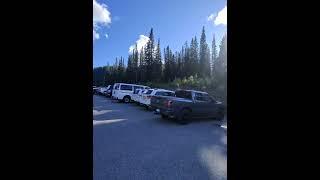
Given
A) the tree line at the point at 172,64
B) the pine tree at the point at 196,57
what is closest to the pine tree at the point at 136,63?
the tree line at the point at 172,64

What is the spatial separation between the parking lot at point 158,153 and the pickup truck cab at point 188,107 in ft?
4.17

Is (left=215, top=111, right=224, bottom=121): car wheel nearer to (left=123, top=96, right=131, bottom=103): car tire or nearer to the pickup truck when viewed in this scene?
the pickup truck

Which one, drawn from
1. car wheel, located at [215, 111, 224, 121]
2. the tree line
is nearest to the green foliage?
the tree line

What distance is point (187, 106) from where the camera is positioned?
46.0 feet

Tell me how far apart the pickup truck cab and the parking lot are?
127cm

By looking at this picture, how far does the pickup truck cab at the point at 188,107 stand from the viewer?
13.7 meters

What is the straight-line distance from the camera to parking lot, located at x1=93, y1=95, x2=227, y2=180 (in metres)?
5.80

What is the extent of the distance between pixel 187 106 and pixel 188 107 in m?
0.09

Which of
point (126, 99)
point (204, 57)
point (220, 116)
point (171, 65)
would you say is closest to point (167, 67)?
point (171, 65)

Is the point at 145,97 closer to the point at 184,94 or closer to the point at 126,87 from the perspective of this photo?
the point at 184,94

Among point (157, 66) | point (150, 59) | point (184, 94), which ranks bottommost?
point (184, 94)
